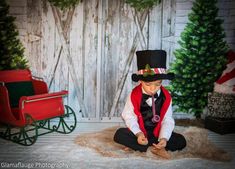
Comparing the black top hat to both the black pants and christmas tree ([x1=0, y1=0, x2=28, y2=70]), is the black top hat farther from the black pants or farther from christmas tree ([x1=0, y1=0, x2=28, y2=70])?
christmas tree ([x1=0, y1=0, x2=28, y2=70])

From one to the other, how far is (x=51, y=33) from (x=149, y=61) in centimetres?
213

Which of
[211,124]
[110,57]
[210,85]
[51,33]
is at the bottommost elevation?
[211,124]

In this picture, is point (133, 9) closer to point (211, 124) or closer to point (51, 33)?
point (51, 33)

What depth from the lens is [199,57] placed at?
17.3 ft

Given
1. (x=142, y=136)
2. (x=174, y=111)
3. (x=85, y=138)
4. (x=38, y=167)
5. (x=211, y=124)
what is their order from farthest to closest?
(x=174, y=111)
(x=211, y=124)
(x=85, y=138)
(x=142, y=136)
(x=38, y=167)

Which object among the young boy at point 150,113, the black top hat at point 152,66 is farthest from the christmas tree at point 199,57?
the black top hat at point 152,66

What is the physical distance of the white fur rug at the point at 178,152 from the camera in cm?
381

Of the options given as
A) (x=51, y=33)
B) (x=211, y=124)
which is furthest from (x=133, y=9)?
(x=211, y=124)

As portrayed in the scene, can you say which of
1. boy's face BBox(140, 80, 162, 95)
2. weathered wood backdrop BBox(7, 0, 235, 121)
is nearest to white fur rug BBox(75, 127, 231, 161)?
boy's face BBox(140, 80, 162, 95)

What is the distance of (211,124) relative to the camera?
505 cm

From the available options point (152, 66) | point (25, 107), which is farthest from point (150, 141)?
point (25, 107)

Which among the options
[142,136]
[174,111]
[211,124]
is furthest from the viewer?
[174,111]

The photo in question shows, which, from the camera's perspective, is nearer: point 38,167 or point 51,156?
point 38,167

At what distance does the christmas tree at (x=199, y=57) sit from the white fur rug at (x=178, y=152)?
0.74m
